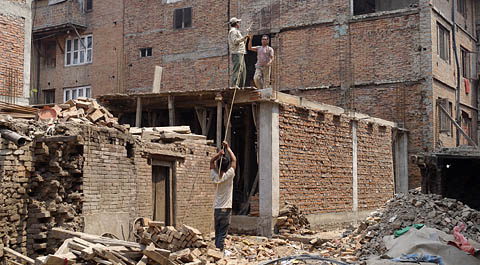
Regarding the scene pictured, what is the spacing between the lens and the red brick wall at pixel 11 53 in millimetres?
16500

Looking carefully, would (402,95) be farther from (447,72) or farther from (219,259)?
(219,259)

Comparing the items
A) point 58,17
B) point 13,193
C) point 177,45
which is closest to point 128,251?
point 13,193

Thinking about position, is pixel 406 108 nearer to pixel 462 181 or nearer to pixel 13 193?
pixel 462 181

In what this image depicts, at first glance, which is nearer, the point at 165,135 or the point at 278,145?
the point at 165,135

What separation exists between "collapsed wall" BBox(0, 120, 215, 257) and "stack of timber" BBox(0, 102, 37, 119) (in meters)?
1.83

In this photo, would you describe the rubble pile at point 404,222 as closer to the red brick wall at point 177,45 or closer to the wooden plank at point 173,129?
the wooden plank at point 173,129

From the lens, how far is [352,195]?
18594 millimetres

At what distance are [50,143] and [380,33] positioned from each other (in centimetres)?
1569

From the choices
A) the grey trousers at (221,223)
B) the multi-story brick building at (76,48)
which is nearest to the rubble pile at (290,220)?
the grey trousers at (221,223)

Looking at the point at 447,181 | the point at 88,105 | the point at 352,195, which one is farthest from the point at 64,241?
the point at 352,195

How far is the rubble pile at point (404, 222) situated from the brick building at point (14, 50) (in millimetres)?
9759

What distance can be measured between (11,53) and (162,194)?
6.92m

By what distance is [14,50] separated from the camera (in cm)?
1683

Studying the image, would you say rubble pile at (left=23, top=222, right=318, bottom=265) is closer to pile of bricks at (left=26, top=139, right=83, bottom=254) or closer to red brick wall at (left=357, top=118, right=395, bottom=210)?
pile of bricks at (left=26, top=139, right=83, bottom=254)
